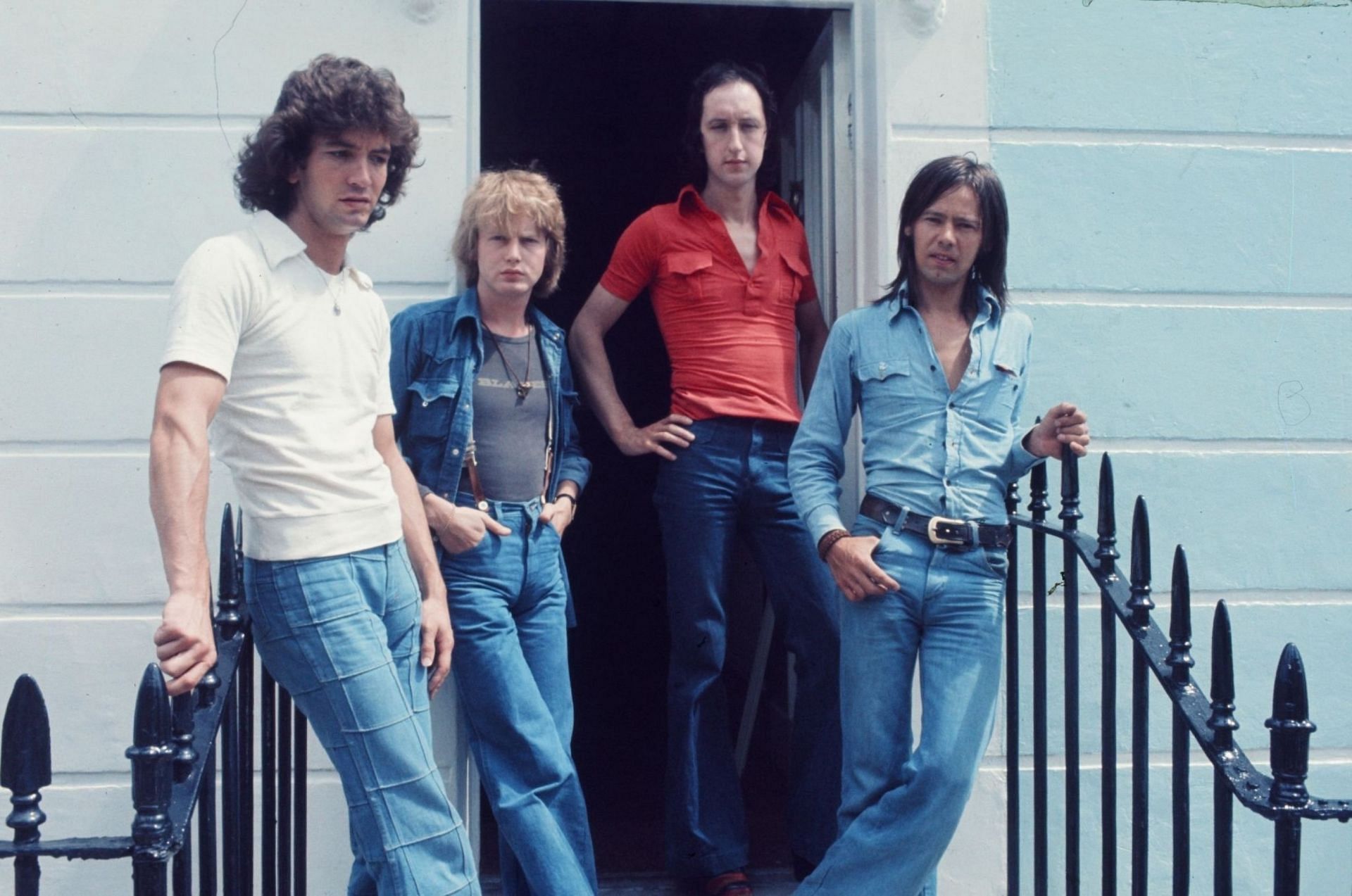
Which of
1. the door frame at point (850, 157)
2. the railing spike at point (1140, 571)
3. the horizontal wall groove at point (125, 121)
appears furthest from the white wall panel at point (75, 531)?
the railing spike at point (1140, 571)

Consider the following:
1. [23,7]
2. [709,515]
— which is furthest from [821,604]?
[23,7]

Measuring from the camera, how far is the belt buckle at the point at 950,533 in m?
2.81

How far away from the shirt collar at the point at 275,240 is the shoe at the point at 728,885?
6.54ft

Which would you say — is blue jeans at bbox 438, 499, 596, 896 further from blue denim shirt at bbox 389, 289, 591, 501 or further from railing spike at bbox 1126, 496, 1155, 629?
railing spike at bbox 1126, 496, 1155, 629

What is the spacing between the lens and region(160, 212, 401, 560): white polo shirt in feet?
7.30

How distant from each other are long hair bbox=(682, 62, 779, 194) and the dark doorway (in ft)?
2.77

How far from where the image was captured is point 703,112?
11.9 ft

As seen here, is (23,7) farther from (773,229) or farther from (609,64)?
(609,64)

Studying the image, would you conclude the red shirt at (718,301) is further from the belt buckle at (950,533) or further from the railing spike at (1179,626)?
the railing spike at (1179,626)

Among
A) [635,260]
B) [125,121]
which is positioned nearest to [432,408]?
[635,260]

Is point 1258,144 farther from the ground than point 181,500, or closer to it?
farther from the ground

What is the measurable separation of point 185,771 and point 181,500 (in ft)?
1.40

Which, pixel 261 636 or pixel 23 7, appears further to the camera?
pixel 23 7

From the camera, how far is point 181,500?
2.05 metres
